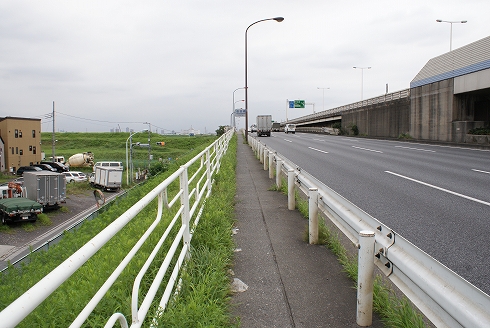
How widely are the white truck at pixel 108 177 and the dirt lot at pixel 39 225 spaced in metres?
4.19

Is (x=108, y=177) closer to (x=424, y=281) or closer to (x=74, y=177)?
(x=74, y=177)

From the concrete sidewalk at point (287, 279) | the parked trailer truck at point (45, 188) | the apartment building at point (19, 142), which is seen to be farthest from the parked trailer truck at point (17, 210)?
the concrete sidewalk at point (287, 279)

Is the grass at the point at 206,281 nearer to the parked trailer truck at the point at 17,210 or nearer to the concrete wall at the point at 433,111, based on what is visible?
the concrete wall at the point at 433,111

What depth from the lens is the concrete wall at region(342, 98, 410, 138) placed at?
33562 millimetres

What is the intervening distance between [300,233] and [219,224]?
3.88 feet

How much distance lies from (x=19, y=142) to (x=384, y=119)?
4979cm

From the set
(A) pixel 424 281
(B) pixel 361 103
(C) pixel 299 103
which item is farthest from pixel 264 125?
(A) pixel 424 281

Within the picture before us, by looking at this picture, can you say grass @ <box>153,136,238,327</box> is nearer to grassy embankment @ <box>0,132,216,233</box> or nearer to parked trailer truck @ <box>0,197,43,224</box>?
parked trailer truck @ <box>0,197,43,224</box>

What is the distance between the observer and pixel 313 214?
4.91 m

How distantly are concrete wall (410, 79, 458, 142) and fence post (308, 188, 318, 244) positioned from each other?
79.4 ft

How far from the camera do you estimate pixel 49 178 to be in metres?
35.8

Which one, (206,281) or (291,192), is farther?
(291,192)

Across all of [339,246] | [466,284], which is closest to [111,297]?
[466,284]

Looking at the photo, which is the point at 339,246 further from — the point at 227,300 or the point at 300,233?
the point at 227,300
